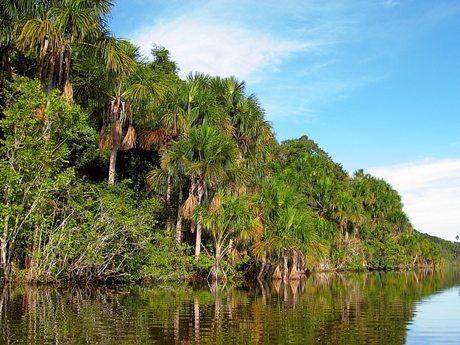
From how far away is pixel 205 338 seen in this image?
6676mm

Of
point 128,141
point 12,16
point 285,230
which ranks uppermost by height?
point 12,16

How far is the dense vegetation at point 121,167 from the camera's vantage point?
578 inches

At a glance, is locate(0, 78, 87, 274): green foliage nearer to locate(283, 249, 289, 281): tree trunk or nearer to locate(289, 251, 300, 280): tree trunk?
locate(283, 249, 289, 281): tree trunk

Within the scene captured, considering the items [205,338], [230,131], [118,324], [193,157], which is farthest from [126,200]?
[205,338]

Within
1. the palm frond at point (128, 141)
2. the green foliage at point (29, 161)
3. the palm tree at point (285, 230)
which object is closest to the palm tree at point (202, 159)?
the palm frond at point (128, 141)

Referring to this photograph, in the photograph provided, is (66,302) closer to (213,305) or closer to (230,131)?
(213,305)

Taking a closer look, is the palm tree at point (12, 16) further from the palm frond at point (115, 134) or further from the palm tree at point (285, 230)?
the palm tree at point (285, 230)

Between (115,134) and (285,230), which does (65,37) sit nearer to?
Answer: (115,134)

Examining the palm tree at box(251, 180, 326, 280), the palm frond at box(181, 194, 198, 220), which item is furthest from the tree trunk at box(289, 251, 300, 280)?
the palm frond at box(181, 194, 198, 220)

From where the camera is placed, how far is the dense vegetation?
48.1 feet

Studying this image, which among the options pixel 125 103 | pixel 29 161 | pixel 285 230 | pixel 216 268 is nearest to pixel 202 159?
pixel 125 103

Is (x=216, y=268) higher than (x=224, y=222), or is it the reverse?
(x=224, y=222)

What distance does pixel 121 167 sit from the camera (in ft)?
86.1

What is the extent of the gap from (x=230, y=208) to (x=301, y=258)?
9.19m
